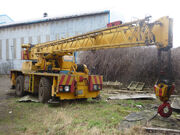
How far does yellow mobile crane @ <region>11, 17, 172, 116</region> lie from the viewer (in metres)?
5.11

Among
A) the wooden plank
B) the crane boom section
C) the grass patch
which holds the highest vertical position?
the crane boom section

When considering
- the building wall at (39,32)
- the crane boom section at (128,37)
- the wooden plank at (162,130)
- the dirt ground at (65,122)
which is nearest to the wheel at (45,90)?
the dirt ground at (65,122)

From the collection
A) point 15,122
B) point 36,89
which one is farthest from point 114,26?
point 36,89

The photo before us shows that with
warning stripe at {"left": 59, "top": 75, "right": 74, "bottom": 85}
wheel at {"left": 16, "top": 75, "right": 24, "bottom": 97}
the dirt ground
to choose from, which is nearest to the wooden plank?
the dirt ground

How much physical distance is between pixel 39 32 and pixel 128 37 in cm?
1830

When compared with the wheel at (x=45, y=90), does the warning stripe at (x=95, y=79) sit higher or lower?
higher

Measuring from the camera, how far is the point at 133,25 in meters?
5.63

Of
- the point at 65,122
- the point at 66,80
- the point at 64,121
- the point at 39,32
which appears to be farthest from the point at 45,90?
the point at 39,32

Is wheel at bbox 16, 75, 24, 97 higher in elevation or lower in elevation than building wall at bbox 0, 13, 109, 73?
lower

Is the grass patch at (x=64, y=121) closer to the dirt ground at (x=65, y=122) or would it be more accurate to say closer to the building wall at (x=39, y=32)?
the dirt ground at (x=65, y=122)

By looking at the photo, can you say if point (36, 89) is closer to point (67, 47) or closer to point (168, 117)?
point (67, 47)

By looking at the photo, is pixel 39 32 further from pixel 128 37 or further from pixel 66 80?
pixel 128 37

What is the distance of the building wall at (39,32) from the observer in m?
19.3

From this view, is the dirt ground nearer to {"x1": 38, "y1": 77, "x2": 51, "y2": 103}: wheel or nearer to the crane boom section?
{"x1": 38, "y1": 77, "x2": 51, "y2": 103}: wheel
